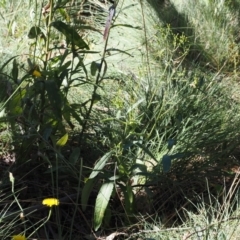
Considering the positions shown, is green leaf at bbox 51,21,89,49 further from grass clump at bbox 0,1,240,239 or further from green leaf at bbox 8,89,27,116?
green leaf at bbox 8,89,27,116

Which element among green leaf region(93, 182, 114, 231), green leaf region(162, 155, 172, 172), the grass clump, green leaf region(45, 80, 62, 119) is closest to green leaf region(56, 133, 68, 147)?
the grass clump

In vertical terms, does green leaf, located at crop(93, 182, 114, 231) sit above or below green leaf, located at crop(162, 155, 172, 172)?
below

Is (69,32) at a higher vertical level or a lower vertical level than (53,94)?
higher

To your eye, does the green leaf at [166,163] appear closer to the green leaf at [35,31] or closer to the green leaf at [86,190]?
the green leaf at [86,190]

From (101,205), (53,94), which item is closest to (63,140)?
(53,94)

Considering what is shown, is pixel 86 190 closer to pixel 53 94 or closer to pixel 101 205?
pixel 101 205

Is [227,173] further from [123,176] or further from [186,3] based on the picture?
[186,3]

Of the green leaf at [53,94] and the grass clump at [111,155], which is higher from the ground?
the green leaf at [53,94]

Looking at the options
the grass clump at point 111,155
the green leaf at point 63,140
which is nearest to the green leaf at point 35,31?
the grass clump at point 111,155

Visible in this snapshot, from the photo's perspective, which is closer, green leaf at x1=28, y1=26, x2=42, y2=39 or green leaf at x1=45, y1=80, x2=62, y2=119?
green leaf at x1=45, y1=80, x2=62, y2=119

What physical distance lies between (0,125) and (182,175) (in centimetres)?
100

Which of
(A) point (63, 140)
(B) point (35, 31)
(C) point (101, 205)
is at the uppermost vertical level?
(B) point (35, 31)

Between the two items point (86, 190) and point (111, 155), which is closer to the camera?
point (86, 190)

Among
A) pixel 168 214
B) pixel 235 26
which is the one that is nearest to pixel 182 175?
pixel 168 214
